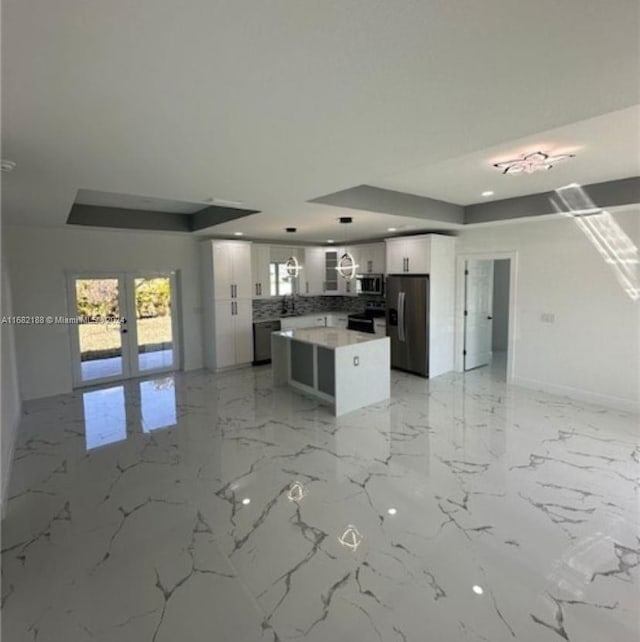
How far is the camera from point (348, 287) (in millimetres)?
8742

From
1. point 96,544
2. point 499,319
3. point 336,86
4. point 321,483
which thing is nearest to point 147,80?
point 336,86

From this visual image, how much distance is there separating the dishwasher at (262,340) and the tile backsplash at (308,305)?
1.56 feet

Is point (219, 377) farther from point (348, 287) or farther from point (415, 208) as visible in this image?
point (415, 208)

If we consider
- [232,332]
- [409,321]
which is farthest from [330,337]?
[232,332]

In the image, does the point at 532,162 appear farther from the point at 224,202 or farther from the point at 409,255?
the point at 409,255

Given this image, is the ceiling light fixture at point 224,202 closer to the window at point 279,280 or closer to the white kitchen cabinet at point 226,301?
the white kitchen cabinet at point 226,301

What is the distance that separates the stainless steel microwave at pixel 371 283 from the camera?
7867mm

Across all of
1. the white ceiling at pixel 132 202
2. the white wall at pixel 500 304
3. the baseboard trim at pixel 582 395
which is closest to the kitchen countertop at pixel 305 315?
the white ceiling at pixel 132 202

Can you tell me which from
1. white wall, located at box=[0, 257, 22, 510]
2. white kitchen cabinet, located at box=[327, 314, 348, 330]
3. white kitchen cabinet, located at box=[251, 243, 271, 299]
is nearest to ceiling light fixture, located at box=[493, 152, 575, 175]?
white wall, located at box=[0, 257, 22, 510]

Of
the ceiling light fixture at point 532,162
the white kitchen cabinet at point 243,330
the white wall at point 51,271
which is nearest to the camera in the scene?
the ceiling light fixture at point 532,162

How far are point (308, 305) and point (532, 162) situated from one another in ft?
20.8

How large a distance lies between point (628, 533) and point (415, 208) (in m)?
3.79

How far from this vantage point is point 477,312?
6969 mm

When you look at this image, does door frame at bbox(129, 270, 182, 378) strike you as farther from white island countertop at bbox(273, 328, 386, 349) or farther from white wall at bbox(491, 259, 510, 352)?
white wall at bbox(491, 259, 510, 352)
